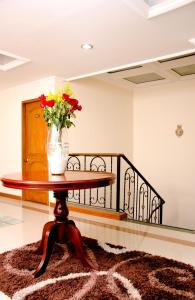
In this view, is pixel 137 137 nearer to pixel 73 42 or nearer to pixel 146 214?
pixel 146 214

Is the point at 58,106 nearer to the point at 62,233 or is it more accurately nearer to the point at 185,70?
the point at 62,233

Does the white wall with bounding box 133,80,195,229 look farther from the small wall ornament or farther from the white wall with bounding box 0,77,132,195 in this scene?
the white wall with bounding box 0,77,132,195

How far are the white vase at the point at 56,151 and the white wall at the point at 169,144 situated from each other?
424cm

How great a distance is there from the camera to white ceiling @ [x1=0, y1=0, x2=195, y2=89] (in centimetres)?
263

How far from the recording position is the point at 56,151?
2490 mm

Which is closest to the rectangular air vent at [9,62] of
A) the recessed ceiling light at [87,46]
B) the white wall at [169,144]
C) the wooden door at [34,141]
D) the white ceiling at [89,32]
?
the white ceiling at [89,32]

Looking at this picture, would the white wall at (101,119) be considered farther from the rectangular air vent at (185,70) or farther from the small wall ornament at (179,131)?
the rectangular air vent at (185,70)

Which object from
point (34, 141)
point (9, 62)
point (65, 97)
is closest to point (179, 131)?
point (34, 141)

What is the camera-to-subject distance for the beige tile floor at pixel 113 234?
2863 millimetres

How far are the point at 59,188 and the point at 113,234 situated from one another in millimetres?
1587

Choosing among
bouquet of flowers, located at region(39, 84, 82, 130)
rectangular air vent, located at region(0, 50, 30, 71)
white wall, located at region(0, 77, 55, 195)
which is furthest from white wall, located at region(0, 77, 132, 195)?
bouquet of flowers, located at region(39, 84, 82, 130)

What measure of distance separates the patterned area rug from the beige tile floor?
0.30 metres

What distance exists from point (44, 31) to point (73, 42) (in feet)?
1.45

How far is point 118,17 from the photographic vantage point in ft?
9.18
